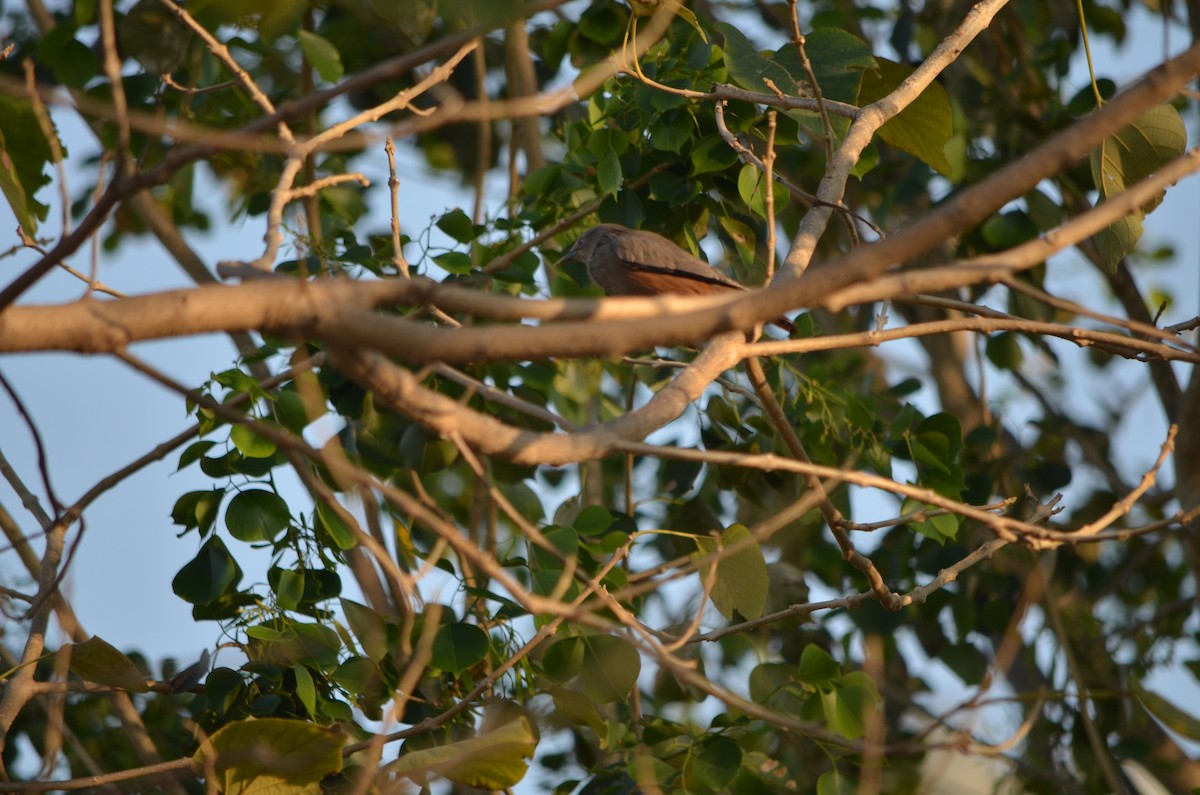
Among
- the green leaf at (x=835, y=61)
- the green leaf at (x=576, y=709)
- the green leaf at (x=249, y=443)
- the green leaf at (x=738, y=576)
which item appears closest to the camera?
the green leaf at (x=738, y=576)

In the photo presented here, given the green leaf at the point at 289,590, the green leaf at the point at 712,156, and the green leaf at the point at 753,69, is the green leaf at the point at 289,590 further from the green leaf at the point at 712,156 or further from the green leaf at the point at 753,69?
the green leaf at the point at 753,69

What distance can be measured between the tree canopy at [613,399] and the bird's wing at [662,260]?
415mm

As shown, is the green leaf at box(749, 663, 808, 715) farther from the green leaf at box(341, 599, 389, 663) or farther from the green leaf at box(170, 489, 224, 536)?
the green leaf at box(170, 489, 224, 536)

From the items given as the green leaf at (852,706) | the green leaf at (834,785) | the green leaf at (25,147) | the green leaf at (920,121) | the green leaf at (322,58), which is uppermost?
the green leaf at (322,58)

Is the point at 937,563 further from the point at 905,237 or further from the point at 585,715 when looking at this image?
the point at 905,237

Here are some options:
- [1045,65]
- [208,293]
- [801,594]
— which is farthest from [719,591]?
[1045,65]

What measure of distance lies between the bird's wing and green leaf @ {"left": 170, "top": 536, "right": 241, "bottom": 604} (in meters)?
2.42

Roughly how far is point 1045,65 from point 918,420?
2675 millimetres

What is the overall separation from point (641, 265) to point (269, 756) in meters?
3.04

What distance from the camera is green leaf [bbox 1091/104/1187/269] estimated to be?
3.10 metres

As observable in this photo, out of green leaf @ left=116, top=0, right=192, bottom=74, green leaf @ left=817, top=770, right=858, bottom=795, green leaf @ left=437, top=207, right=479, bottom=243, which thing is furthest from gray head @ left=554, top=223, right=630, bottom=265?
green leaf @ left=817, top=770, right=858, bottom=795

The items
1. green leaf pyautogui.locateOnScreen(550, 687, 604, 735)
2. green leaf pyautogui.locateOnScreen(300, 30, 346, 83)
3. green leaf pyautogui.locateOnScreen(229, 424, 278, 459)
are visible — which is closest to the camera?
green leaf pyautogui.locateOnScreen(229, 424, 278, 459)

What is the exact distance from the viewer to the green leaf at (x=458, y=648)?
10.1 feet

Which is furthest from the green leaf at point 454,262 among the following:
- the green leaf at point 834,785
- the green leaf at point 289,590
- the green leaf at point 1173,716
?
the green leaf at point 1173,716
